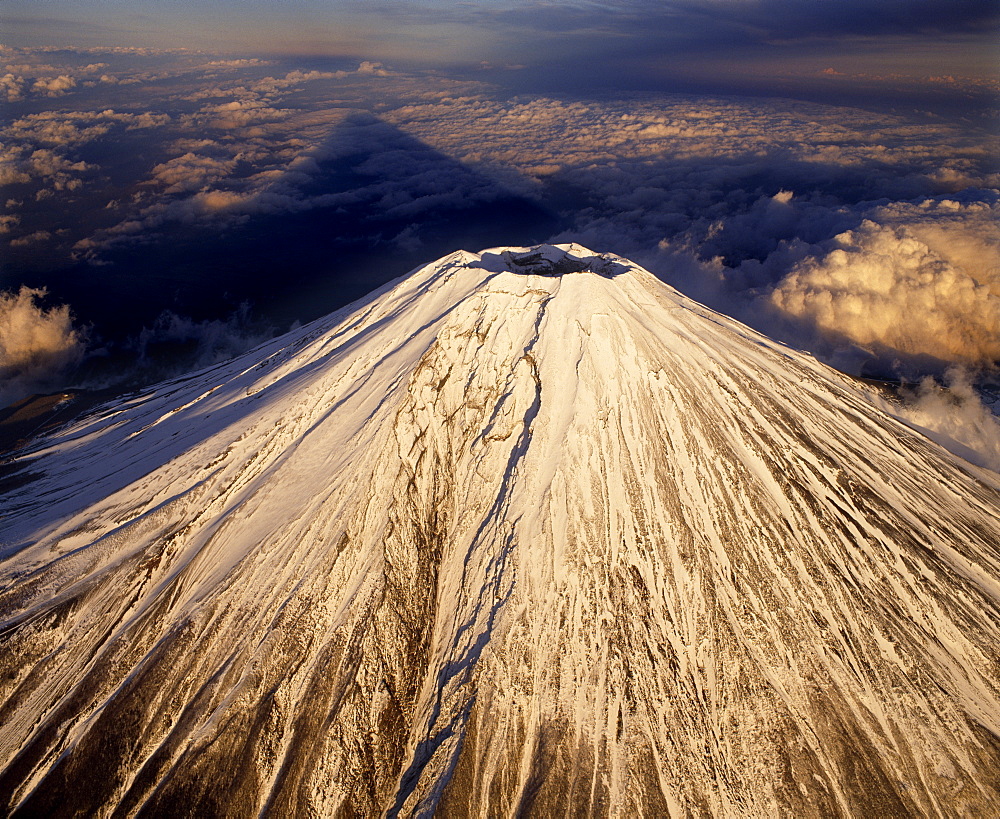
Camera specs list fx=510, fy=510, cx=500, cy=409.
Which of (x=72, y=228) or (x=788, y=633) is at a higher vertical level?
(x=788, y=633)

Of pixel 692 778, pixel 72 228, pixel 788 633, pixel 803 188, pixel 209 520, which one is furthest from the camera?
pixel 803 188

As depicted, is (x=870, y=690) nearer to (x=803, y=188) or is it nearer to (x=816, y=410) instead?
(x=816, y=410)

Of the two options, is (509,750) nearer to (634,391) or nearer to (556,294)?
(634,391)

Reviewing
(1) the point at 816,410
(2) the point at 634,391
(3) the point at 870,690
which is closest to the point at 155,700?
(2) the point at 634,391

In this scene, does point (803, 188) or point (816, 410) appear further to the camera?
point (803, 188)

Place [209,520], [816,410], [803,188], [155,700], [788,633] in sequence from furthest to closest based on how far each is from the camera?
1. [803,188]
2. [816,410]
3. [209,520]
4. [788,633]
5. [155,700]

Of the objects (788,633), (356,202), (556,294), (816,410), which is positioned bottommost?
(356,202)
